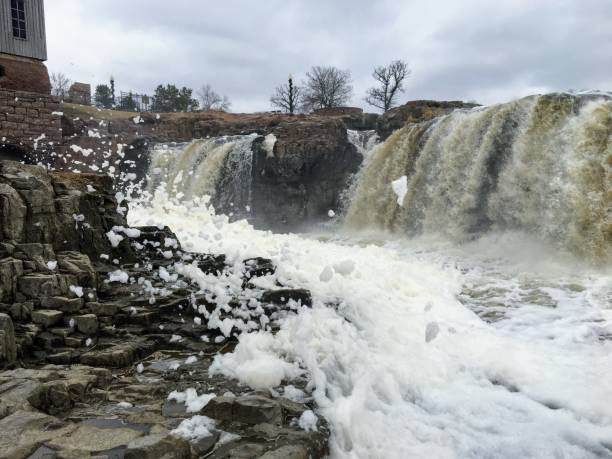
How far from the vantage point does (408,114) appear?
1789 centimetres

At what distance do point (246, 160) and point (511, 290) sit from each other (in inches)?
413

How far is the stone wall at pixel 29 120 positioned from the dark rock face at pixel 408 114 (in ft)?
38.0

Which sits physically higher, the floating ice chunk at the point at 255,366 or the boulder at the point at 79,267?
the boulder at the point at 79,267

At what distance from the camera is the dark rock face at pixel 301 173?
15617 millimetres

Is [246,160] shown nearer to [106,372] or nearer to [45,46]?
[45,46]

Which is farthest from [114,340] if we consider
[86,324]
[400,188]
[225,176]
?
[225,176]

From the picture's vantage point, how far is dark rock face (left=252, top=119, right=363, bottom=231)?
51.2 ft

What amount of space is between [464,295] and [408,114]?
483 inches

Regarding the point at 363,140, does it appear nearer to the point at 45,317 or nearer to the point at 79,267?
the point at 79,267

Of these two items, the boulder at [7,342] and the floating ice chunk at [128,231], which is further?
the floating ice chunk at [128,231]

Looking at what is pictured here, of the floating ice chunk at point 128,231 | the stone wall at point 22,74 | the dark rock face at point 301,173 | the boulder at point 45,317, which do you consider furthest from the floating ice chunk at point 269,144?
the boulder at point 45,317

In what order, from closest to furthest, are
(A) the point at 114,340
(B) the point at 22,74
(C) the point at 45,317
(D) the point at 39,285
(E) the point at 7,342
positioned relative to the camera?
(E) the point at 7,342 < (C) the point at 45,317 < (A) the point at 114,340 < (D) the point at 39,285 < (B) the point at 22,74

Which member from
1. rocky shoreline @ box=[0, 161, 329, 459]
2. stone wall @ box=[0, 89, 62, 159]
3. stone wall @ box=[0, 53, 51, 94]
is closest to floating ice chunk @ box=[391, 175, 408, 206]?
rocky shoreline @ box=[0, 161, 329, 459]

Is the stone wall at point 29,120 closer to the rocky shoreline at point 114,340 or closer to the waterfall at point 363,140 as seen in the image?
the waterfall at point 363,140
